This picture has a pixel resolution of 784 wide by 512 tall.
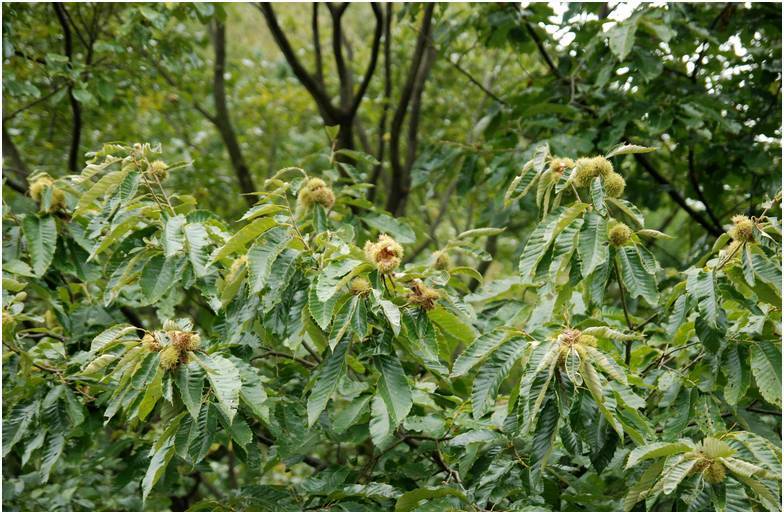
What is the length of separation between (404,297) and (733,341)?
785mm

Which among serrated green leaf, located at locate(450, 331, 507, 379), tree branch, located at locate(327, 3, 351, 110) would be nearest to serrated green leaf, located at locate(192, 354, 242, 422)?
serrated green leaf, located at locate(450, 331, 507, 379)

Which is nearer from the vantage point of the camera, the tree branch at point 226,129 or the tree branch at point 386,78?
the tree branch at point 386,78

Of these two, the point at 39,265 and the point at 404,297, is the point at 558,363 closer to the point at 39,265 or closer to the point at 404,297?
the point at 404,297

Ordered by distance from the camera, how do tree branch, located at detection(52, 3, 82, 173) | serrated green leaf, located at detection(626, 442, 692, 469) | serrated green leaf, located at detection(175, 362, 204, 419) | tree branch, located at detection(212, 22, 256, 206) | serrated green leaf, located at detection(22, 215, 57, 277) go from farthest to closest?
tree branch, located at detection(212, 22, 256, 206)
tree branch, located at detection(52, 3, 82, 173)
serrated green leaf, located at detection(22, 215, 57, 277)
serrated green leaf, located at detection(175, 362, 204, 419)
serrated green leaf, located at detection(626, 442, 692, 469)

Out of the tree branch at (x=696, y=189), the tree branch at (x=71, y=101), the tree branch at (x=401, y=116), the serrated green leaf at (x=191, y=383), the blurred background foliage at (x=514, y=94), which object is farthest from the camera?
the tree branch at (x=401, y=116)

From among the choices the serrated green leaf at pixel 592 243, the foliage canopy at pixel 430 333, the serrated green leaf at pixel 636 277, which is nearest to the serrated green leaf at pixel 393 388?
the foliage canopy at pixel 430 333

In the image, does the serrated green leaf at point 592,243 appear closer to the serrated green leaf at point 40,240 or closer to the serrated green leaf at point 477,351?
the serrated green leaf at point 477,351

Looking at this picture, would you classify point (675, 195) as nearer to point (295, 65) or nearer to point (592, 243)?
point (295, 65)

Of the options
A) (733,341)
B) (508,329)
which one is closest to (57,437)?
(508,329)

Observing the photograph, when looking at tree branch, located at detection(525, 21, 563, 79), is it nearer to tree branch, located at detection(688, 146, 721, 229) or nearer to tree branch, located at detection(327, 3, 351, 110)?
tree branch, located at detection(688, 146, 721, 229)

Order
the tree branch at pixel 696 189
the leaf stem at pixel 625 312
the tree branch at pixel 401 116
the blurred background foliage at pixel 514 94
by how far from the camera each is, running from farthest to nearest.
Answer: the tree branch at pixel 401 116, the tree branch at pixel 696 189, the blurred background foliage at pixel 514 94, the leaf stem at pixel 625 312

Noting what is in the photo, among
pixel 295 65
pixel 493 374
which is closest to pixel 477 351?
pixel 493 374

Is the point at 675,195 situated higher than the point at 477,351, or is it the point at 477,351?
the point at 477,351

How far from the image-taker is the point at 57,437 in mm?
2184
